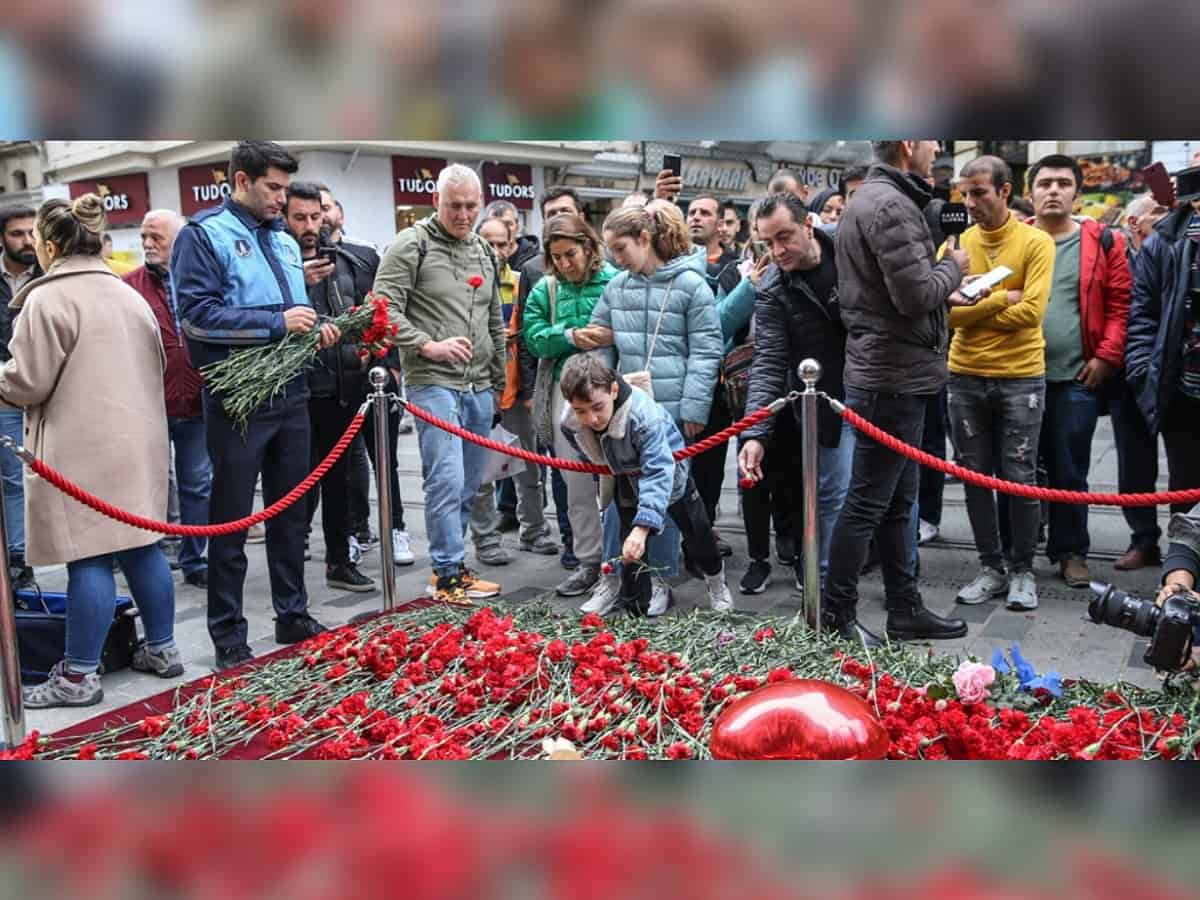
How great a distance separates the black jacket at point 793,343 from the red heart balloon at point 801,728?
3.54 m

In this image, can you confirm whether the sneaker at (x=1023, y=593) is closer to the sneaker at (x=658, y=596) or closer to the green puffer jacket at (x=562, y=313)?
the sneaker at (x=658, y=596)

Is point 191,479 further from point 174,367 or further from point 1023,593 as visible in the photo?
point 1023,593

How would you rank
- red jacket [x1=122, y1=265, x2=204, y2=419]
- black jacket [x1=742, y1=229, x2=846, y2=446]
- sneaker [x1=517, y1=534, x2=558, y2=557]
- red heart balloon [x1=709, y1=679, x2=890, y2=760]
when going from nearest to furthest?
red heart balloon [x1=709, y1=679, x2=890, y2=760] → black jacket [x1=742, y1=229, x2=846, y2=446] → red jacket [x1=122, y1=265, x2=204, y2=419] → sneaker [x1=517, y1=534, x2=558, y2=557]

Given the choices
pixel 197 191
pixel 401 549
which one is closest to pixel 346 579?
pixel 401 549

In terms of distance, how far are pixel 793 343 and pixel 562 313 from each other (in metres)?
1.24

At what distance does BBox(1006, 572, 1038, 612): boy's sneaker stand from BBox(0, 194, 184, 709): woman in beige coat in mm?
3570

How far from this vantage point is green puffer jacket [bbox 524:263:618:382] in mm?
5340

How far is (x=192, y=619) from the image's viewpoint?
5.11m

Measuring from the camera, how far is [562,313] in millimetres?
5395

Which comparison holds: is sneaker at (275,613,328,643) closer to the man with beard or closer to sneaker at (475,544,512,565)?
the man with beard

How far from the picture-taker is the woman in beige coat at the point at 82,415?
389 centimetres

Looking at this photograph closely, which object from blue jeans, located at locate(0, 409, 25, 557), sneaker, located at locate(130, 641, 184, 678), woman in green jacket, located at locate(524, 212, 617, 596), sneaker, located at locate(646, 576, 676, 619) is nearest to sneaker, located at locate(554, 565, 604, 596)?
woman in green jacket, located at locate(524, 212, 617, 596)

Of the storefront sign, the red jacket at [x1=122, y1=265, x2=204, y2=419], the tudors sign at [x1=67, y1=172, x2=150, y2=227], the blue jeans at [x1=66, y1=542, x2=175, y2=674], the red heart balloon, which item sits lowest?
the blue jeans at [x1=66, y1=542, x2=175, y2=674]
